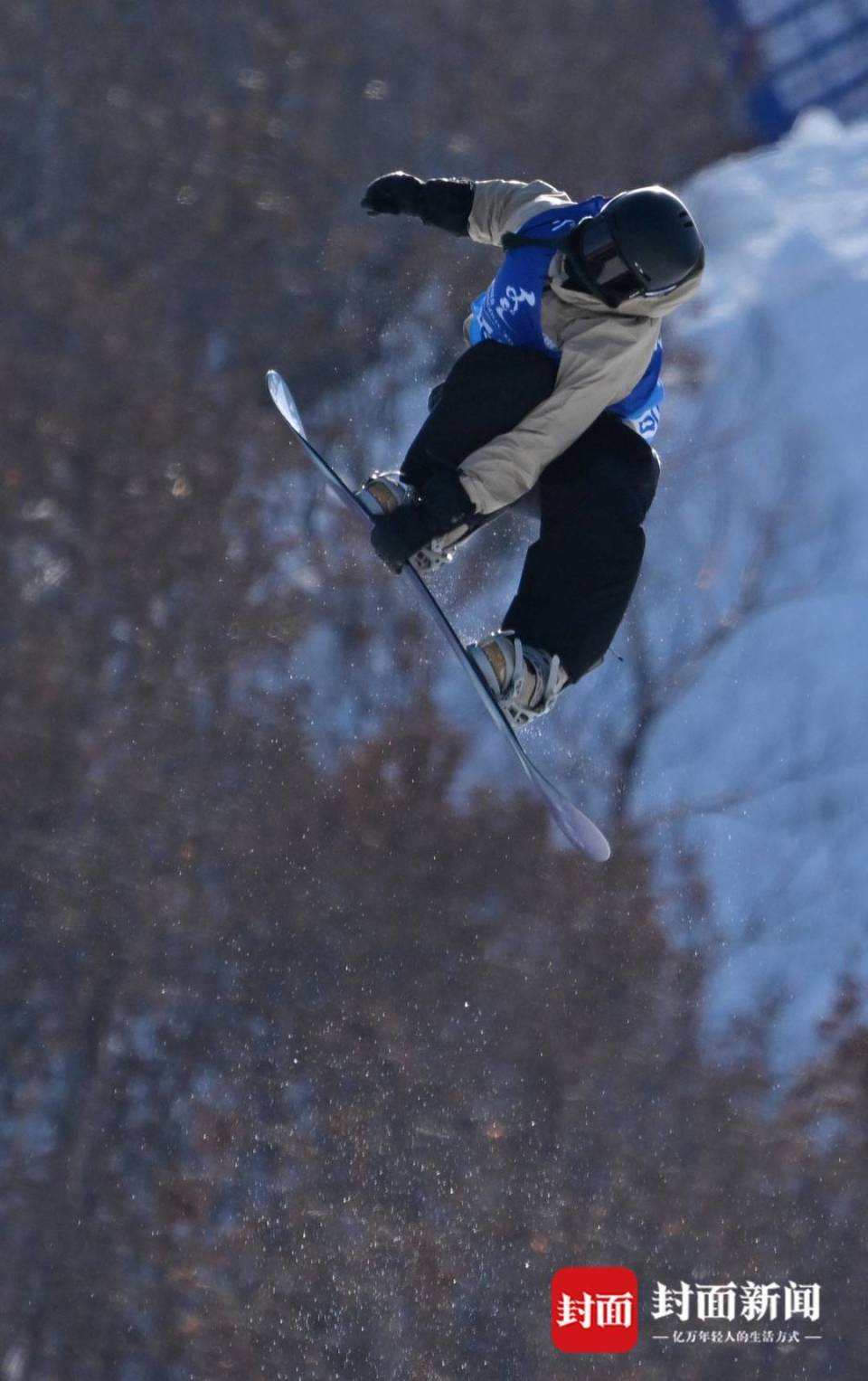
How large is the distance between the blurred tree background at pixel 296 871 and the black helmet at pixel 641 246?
5.25 m

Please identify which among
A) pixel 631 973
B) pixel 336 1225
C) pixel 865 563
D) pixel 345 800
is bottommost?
pixel 336 1225

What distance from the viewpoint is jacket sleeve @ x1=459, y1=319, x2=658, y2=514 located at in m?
3.84

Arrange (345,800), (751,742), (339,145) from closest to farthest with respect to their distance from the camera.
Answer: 1. (751,742)
2. (345,800)
3. (339,145)

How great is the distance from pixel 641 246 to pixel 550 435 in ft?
1.68

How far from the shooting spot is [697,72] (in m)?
10.0

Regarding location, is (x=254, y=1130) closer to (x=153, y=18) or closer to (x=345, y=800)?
(x=345, y=800)

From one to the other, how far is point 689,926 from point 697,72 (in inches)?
221

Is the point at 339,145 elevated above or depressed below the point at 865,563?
above

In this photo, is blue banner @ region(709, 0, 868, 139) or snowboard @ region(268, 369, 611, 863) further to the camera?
blue banner @ region(709, 0, 868, 139)

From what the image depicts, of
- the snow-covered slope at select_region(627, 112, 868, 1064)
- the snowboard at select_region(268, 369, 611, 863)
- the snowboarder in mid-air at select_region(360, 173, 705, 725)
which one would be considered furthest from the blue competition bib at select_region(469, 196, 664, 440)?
the snow-covered slope at select_region(627, 112, 868, 1064)

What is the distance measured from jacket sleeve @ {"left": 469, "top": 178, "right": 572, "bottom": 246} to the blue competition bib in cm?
5

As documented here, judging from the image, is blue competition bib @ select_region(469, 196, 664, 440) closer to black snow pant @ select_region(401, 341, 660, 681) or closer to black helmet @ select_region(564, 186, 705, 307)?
black snow pant @ select_region(401, 341, 660, 681)

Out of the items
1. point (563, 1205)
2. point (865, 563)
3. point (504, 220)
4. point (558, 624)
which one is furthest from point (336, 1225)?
point (504, 220)

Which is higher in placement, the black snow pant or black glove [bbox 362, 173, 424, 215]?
black glove [bbox 362, 173, 424, 215]
